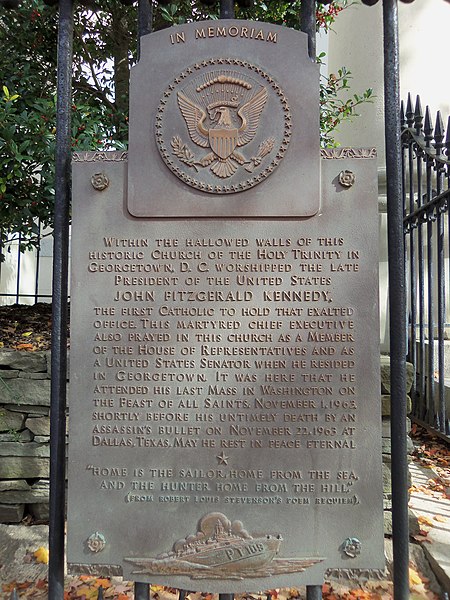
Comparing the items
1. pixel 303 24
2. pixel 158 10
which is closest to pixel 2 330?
pixel 158 10

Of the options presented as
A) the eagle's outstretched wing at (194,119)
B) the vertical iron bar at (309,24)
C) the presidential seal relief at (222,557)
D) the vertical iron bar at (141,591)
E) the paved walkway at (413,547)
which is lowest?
the paved walkway at (413,547)

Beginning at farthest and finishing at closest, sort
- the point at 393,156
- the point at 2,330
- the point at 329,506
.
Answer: the point at 2,330, the point at 393,156, the point at 329,506

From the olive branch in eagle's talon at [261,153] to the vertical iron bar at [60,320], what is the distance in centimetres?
100

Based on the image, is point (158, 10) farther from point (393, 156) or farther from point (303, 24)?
point (393, 156)

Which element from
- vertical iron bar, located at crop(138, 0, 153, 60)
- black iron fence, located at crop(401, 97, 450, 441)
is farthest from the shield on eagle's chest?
black iron fence, located at crop(401, 97, 450, 441)

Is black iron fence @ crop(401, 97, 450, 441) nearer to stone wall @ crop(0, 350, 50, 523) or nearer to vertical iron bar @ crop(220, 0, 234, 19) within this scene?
vertical iron bar @ crop(220, 0, 234, 19)

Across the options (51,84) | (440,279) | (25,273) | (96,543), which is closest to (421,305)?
(440,279)

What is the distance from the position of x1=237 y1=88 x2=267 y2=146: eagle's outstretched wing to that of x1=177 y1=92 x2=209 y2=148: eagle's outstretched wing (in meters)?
0.18

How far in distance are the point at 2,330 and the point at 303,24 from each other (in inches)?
148

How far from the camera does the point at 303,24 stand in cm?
259

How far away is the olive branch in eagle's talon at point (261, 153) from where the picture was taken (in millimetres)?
2375

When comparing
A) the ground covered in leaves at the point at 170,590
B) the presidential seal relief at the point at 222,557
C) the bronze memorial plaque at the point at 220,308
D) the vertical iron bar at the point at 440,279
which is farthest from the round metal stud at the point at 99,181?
the vertical iron bar at the point at 440,279

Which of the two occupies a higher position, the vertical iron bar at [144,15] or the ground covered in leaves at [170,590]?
the vertical iron bar at [144,15]

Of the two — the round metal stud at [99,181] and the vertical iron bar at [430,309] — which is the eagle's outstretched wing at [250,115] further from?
the vertical iron bar at [430,309]
